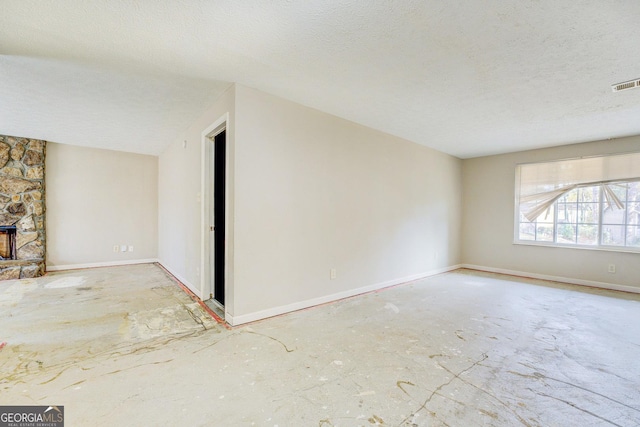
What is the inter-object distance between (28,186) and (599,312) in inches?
346

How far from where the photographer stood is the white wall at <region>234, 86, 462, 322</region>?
278cm

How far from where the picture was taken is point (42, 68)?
2.41 meters

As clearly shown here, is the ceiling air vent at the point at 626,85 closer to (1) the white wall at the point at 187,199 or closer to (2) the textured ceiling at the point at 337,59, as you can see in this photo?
(2) the textured ceiling at the point at 337,59

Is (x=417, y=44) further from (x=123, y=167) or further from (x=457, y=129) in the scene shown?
(x=123, y=167)

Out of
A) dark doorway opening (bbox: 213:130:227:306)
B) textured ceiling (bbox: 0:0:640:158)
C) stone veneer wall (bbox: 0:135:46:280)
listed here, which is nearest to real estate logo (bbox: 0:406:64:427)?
dark doorway opening (bbox: 213:130:227:306)

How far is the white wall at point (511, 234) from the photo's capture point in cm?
427

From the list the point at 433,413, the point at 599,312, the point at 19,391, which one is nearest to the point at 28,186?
the point at 19,391

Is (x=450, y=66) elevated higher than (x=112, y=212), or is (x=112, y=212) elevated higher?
(x=450, y=66)

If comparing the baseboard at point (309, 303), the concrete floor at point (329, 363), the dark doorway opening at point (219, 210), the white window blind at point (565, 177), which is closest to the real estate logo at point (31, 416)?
the concrete floor at point (329, 363)

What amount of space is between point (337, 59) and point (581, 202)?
202 inches

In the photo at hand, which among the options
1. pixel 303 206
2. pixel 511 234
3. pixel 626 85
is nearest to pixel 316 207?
pixel 303 206

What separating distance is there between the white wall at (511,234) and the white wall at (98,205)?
7131 millimetres

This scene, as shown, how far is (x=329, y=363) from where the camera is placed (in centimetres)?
203

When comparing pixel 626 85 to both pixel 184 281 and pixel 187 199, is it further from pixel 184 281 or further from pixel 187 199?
pixel 184 281
